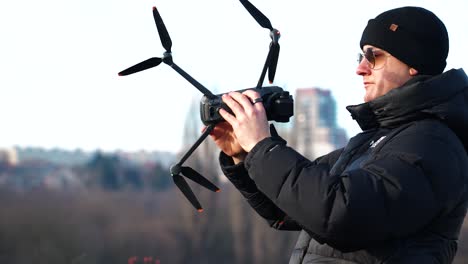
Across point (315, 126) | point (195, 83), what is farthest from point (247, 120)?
point (315, 126)

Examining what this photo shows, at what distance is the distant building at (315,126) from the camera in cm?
3703

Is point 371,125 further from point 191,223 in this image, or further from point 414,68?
point 191,223

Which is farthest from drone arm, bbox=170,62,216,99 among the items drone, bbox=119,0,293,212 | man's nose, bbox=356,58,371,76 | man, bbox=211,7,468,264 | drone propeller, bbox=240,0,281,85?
man's nose, bbox=356,58,371,76

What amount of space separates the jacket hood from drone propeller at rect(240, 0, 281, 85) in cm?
43

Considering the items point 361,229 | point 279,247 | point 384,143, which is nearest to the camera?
point 361,229

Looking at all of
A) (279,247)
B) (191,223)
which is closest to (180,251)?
(191,223)

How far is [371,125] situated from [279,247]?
30390 mm

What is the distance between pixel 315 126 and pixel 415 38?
40.2 metres

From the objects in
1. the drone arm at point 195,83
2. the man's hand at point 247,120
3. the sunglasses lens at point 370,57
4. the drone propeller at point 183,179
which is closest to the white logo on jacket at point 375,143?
the sunglasses lens at point 370,57

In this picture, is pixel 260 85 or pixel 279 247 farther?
pixel 279 247

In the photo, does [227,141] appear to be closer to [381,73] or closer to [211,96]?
[211,96]

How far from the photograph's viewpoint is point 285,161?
229cm

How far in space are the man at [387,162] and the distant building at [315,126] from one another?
30692mm

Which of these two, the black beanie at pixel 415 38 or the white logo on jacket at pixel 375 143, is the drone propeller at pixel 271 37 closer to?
the black beanie at pixel 415 38
